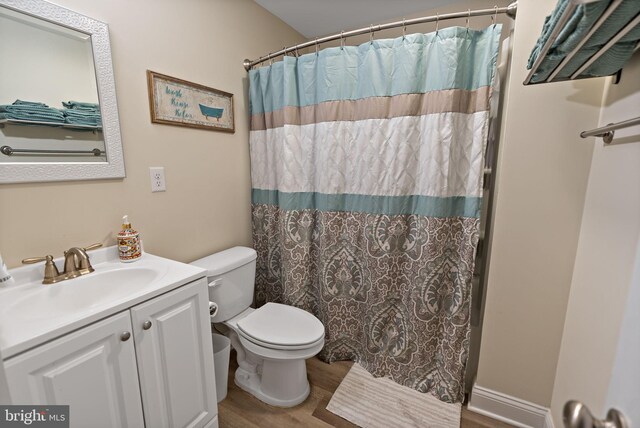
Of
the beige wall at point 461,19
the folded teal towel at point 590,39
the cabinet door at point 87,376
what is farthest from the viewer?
the beige wall at point 461,19

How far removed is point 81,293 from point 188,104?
103 centimetres

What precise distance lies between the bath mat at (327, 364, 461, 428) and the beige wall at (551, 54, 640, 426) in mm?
508

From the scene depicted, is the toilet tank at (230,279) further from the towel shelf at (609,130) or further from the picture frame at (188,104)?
the towel shelf at (609,130)

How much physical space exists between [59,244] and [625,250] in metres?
1.96

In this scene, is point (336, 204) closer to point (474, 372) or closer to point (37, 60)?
point (474, 372)

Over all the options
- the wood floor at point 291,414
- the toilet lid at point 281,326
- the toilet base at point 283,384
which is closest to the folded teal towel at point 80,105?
the toilet lid at point 281,326

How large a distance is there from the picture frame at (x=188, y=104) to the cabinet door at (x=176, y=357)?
0.90 metres

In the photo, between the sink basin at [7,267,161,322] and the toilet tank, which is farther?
the toilet tank

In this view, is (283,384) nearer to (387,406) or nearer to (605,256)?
(387,406)

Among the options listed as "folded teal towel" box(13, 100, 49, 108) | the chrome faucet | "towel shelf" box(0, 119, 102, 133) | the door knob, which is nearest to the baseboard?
the door knob

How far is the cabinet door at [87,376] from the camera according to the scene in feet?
2.28

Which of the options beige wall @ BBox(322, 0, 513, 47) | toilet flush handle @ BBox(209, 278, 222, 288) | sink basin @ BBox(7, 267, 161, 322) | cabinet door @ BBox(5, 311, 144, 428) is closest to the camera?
cabinet door @ BBox(5, 311, 144, 428)

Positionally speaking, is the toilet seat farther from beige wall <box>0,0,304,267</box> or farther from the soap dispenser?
the soap dispenser

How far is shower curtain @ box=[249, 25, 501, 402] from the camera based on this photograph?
134 cm
